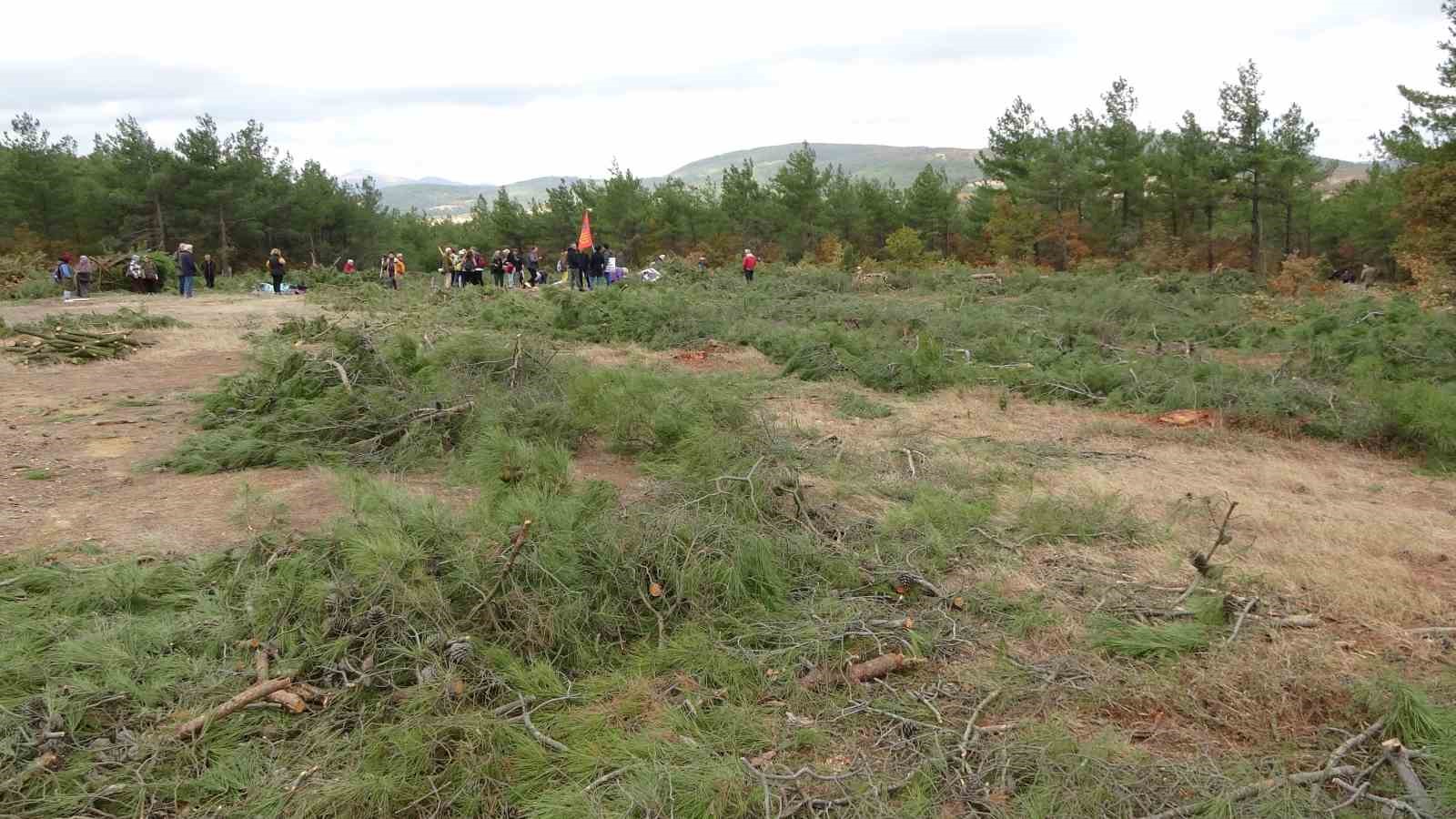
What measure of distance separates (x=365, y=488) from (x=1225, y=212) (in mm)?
32412

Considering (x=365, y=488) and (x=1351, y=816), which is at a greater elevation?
(x=365, y=488)

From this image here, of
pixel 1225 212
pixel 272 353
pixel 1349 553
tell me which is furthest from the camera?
pixel 1225 212

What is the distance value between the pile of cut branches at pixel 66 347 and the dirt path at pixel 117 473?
0.28 metres

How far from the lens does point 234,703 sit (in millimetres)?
3217

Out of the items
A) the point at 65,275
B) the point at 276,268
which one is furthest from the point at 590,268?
the point at 65,275

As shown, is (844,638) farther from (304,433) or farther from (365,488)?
(304,433)

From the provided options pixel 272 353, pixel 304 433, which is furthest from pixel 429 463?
pixel 272 353

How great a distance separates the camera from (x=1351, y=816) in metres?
2.79

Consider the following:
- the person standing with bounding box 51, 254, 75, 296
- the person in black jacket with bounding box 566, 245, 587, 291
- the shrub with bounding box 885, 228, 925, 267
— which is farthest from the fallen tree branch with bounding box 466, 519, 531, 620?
the shrub with bounding box 885, 228, 925, 267

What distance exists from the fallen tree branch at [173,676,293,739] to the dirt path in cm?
196

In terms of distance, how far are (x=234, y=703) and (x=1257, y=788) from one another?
11.4 ft

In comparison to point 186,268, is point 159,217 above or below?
above

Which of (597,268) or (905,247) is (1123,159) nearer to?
(905,247)

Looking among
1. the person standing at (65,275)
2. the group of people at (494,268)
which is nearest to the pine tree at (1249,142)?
the group of people at (494,268)
